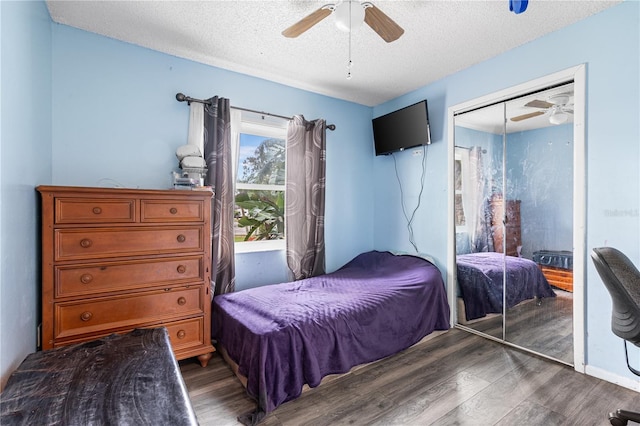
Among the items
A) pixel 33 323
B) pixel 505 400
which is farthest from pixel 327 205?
pixel 33 323

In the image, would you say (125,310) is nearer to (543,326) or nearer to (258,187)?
(258,187)

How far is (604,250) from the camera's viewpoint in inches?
60.3

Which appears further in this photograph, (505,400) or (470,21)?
(470,21)

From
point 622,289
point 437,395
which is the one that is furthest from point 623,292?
point 437,395

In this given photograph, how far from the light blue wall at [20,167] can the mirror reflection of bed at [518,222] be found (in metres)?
3.25

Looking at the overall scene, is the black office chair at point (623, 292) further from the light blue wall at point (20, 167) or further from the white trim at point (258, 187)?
the light blue wall at point (20, 167)

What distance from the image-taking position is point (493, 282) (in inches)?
109

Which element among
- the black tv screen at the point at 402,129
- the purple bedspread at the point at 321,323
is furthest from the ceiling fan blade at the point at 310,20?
the purple bedspread at the point at 321,323

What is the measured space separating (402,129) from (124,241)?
113 inches

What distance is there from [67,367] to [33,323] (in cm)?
67

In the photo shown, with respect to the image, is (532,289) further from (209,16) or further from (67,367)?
(209,16)

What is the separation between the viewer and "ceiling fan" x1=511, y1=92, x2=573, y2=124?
2254 mm

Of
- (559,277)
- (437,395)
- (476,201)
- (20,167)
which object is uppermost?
(20,167)

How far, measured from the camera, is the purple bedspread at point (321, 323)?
1.79 m
